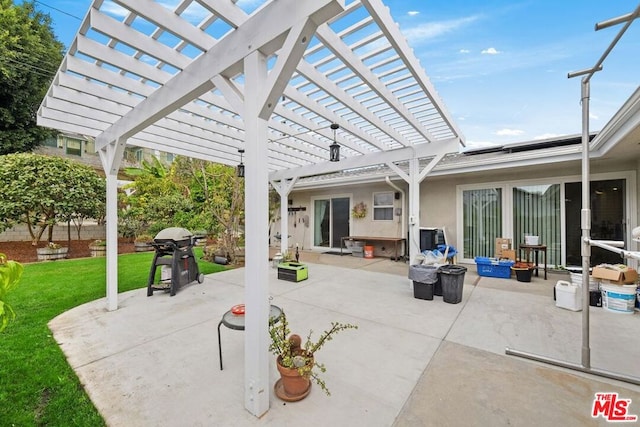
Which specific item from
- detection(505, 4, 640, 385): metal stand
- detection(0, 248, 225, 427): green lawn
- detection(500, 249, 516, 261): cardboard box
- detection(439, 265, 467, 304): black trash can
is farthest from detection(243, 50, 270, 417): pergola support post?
detection(500, 249, 516, 261): cardboard box

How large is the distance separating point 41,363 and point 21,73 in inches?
518

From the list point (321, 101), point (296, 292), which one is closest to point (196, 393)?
point (296, 292)

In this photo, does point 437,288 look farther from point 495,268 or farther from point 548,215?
point 548,215

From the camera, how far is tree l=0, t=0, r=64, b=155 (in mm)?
9742

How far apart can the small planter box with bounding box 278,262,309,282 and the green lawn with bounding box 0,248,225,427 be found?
2.84m

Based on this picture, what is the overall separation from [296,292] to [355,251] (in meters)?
5.06

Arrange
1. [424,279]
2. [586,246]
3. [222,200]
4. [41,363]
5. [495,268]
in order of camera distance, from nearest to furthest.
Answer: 1. [586,246]
2. [41,363]
3. [424,279]
4. [495,268]
5. [222,200]

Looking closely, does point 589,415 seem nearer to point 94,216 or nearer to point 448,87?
point 448,87

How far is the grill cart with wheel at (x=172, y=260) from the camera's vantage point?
5.02 metres

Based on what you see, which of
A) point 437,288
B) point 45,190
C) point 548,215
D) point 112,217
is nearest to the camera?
point 112,217

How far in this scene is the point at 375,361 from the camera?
2727 mm

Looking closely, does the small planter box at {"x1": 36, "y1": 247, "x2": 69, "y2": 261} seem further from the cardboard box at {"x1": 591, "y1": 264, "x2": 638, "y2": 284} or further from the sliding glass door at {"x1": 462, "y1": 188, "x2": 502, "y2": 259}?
the cardboard box at {"x1": 591, "y1": 264, "x2": 638, "y2": 284}

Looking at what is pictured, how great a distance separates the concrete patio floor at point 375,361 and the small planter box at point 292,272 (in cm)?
110

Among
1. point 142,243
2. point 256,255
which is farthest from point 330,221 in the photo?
point 256,255
